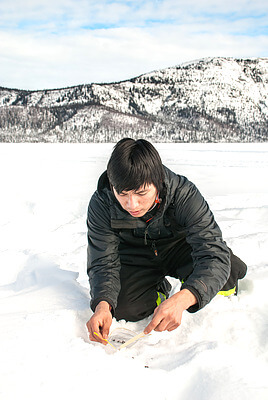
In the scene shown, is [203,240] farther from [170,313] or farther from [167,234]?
[170,313]

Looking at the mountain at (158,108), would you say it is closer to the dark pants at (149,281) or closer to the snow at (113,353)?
the snow at (113,353)

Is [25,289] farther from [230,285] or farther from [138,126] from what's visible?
[138,126]

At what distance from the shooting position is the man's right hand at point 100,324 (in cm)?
152

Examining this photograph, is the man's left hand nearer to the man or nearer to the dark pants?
the man

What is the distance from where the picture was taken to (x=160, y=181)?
1.53 m

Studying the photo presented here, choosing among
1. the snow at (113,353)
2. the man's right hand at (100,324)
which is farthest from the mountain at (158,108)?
the man's right hand at (100,324)

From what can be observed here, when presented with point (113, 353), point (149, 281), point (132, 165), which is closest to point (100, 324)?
point (113, 353)

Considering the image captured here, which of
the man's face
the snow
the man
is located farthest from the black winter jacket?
the snow

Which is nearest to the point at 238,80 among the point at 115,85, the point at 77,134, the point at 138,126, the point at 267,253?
the point at 115,85

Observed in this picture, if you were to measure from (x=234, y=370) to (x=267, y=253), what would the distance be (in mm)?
1723

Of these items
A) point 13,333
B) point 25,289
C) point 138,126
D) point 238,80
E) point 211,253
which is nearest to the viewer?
point 13,333

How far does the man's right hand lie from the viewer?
1.52 m

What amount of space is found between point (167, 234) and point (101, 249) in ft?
1.28

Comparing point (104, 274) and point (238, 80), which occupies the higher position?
point (238, 80)
